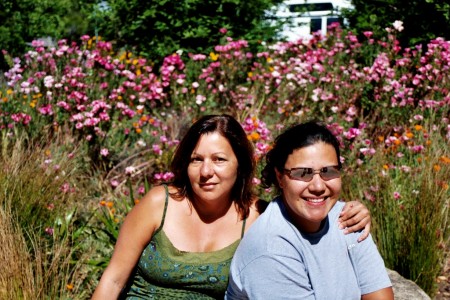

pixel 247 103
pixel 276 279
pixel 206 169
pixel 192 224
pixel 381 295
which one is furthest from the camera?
pixel 247 103

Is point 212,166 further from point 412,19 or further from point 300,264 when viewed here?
point 412,19

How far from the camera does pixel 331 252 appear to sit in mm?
2344

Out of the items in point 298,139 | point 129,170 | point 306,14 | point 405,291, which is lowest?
point 405,291

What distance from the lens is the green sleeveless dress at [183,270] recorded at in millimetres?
2750

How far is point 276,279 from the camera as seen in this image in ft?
7.33

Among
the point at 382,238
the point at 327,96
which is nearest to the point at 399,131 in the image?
the point at 327,96

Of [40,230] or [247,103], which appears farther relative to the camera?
[247,103]

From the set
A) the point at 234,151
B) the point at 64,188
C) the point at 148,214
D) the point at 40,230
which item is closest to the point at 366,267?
the point at 234,151

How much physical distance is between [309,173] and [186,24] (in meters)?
6.25

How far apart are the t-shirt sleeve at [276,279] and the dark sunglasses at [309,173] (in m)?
0.28

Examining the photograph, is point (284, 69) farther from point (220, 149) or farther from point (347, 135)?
point (220, 149)

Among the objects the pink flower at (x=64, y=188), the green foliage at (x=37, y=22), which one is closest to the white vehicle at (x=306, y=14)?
the green foliage at (x=37, y=22)

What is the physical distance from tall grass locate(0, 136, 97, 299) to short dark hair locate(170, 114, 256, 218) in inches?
30.7

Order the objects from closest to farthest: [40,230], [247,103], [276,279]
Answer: [276,279], [40,230], [247,103]
